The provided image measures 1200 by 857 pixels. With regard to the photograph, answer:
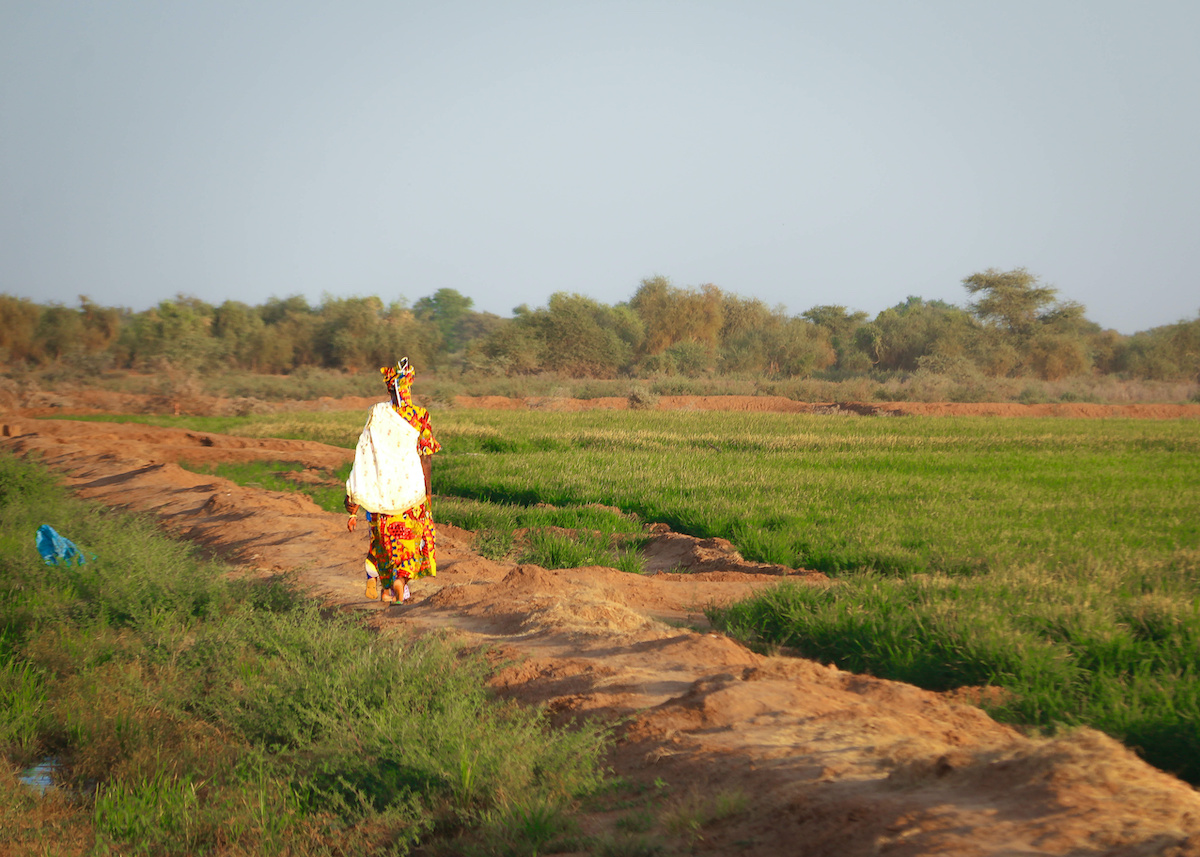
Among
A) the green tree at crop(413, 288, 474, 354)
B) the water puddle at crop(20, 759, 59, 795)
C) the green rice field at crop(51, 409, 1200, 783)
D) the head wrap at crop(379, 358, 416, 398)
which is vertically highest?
the green tree at crop(413, 288, 474, 354)

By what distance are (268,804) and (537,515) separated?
24.4ft

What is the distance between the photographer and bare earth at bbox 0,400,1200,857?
2.53 m

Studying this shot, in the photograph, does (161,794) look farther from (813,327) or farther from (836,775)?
(813,327)

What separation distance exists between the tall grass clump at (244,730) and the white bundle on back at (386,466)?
95cm

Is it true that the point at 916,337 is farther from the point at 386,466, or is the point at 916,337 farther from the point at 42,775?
the point at 42,775

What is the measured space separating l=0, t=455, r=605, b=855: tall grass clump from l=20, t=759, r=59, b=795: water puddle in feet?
0.15

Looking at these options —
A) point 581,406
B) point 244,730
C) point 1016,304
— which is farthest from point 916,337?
point 244,730

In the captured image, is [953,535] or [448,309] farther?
[448,309]

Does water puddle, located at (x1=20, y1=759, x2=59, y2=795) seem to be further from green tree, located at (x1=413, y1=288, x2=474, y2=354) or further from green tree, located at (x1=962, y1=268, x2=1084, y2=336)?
green tree, located at (x1=413, y1=288, x2=474, y2=354)

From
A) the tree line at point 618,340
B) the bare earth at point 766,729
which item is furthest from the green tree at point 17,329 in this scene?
the bare earth at point 766,729

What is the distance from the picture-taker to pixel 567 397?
123ft

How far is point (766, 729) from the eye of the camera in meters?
3.74

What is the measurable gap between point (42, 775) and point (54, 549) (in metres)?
4.49

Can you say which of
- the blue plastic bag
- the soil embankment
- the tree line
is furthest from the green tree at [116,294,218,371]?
the blue plastic bag
